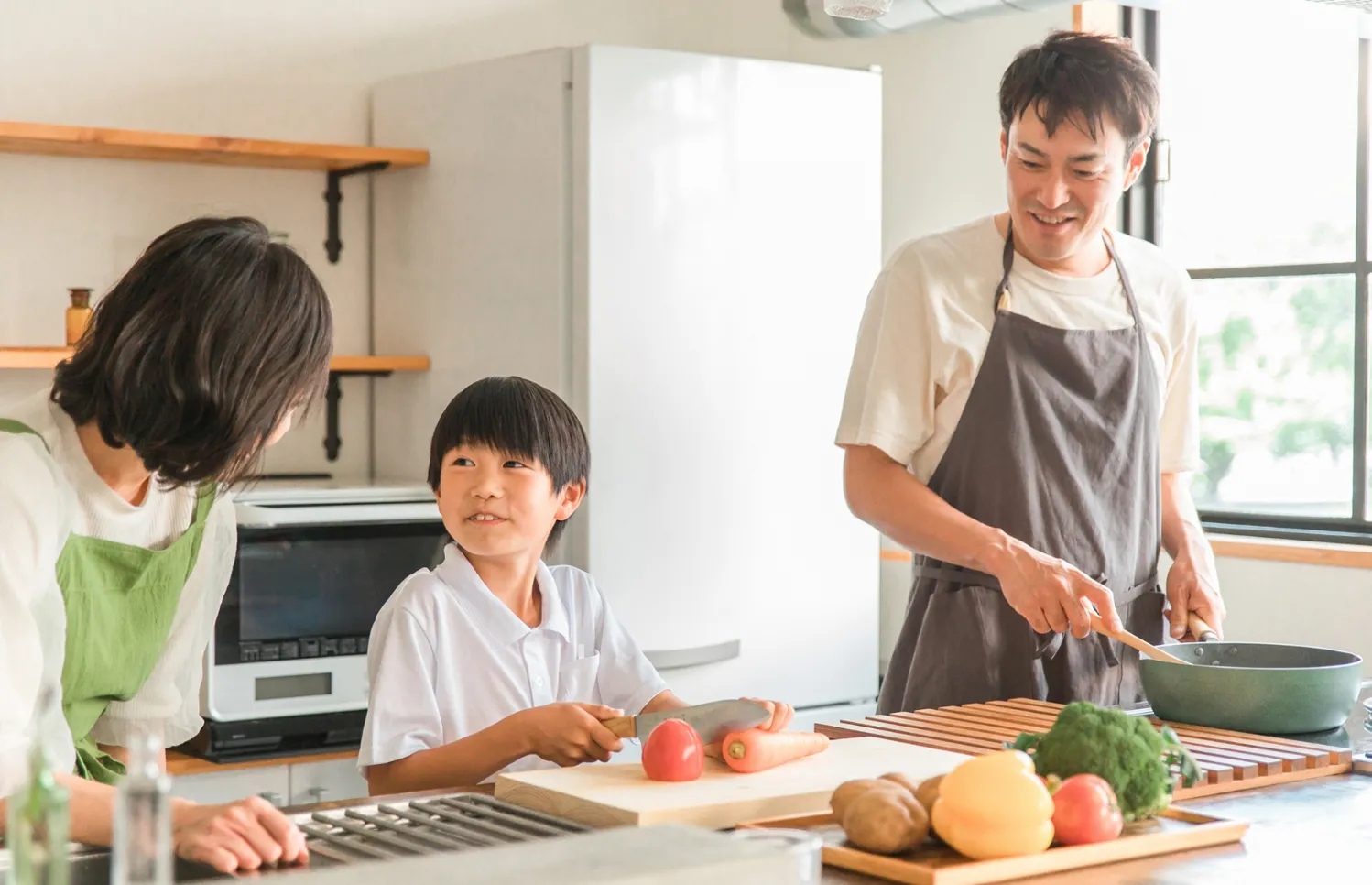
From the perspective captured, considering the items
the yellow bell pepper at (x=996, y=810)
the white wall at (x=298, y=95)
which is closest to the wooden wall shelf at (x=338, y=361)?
the white wall at (x=298, y=95)

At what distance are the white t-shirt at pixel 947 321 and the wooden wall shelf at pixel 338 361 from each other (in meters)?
1.09

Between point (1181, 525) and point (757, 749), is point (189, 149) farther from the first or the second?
point (757, 749)

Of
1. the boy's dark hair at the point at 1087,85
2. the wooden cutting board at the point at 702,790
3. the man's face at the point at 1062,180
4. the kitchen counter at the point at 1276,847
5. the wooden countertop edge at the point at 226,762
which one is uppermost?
the boy's dark hair at the point at 1087,85

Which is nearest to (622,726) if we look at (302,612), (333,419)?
(302,612)

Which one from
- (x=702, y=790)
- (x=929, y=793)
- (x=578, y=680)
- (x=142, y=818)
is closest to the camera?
(x=142, y=818)

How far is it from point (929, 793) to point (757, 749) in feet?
0.68

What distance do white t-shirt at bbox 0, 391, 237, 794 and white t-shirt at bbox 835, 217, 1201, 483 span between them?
79cm

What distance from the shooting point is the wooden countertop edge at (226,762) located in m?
2.69

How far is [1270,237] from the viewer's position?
124 inches

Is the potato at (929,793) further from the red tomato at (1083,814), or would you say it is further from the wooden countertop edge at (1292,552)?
the wooden countertop edge at (1292,552)

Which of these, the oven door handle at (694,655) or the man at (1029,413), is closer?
the man at (1029,413)

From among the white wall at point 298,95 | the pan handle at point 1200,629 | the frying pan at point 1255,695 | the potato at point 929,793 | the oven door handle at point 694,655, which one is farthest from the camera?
the white wall at point 298,95

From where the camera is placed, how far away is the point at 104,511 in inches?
53.7

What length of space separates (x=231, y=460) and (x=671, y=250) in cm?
169
